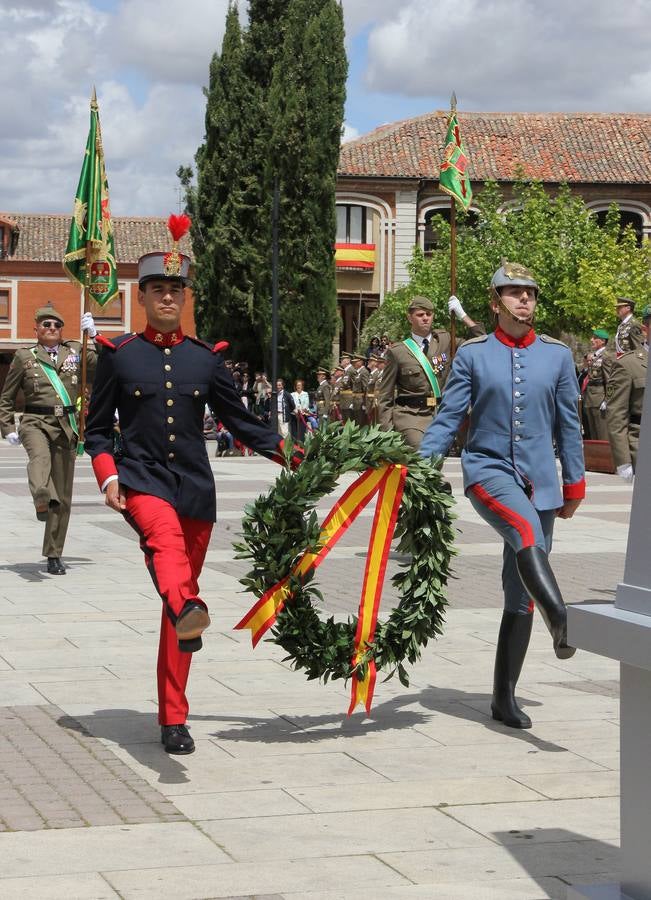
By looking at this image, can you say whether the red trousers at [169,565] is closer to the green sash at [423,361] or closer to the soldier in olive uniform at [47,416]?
the soldier in olive uniform at [47,416]

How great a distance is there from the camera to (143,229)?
298ft

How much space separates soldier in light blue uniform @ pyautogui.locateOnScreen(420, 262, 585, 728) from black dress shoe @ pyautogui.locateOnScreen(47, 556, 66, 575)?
202 inches

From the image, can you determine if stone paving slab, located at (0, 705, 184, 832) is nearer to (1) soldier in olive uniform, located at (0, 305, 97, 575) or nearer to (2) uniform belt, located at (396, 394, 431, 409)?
(1) soldier in olive uniform, located at (0, 305, 97, 575)

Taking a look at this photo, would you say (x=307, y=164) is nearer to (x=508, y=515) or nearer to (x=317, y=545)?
(x=508, y=515)

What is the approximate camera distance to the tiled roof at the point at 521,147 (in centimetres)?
6166

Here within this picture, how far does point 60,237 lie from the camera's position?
88188 mm

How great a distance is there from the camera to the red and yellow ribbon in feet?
20.5

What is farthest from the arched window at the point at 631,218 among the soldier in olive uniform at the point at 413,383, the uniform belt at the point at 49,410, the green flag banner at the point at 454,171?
the uniform belt at the point at 49,410

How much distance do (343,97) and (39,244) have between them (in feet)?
125

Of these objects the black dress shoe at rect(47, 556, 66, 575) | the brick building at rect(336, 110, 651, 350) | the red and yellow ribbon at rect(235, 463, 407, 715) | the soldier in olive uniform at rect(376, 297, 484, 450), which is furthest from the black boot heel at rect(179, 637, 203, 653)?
the brick building at rect(336, 110, 651, 350)

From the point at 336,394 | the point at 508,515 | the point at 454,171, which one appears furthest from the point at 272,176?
the point at 508,515

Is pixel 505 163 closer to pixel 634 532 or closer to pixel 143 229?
pixel 143 229

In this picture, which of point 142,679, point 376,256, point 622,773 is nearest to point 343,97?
point 376,256

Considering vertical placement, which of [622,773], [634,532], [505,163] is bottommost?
[622,773]
